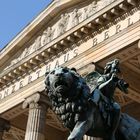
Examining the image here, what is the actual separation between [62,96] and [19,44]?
25.7 m

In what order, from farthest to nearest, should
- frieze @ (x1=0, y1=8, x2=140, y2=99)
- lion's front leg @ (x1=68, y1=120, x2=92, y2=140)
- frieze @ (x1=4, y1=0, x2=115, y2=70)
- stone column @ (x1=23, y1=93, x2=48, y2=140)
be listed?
frieze @ (x1=4, y1=0, x2=115, y2=70) < stone column @ (x1=23, y1=93, x2=48, y2=140) < frieze @ (x1=0, y1=8, x2=140, y2=99) < lion's front leg @ (x1=68, y1=120, x2=92, y2=140)

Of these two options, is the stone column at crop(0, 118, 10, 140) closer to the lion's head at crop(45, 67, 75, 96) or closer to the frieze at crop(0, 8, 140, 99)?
the frieze at crop(0, 8, 140, 99)

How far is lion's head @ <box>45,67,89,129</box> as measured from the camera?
15.6 ft

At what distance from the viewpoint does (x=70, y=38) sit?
25047 mm

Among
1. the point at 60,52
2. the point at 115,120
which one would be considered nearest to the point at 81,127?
the point at 115,120

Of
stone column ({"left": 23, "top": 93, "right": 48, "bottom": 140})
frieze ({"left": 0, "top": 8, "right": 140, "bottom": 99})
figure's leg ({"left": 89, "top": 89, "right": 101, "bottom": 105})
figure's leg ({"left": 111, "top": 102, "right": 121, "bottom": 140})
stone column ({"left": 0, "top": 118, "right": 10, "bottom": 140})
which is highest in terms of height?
frieze ({"left": 0, "top": 8, "right": 140, "bottom": 99})

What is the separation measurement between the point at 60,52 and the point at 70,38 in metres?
1.33

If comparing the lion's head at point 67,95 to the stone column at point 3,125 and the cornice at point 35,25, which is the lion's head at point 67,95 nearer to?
the cornice at point 35,25

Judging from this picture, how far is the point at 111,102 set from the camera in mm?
5141

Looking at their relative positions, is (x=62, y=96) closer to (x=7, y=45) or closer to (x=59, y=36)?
(x=59, y=36)

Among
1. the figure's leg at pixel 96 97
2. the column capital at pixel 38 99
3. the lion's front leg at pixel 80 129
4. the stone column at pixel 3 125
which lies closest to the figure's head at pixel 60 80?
the figure's leg at pixel 96 97

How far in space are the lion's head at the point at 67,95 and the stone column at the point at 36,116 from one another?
20.2m

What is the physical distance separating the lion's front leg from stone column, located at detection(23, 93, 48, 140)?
2024 cm

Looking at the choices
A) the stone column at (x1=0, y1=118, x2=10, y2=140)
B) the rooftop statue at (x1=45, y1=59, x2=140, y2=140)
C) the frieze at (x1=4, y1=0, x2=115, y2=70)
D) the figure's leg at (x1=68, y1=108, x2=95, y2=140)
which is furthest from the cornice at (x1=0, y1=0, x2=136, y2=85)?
the figure's leg at (x1=68, y1=108, x2=95, y2=140)
